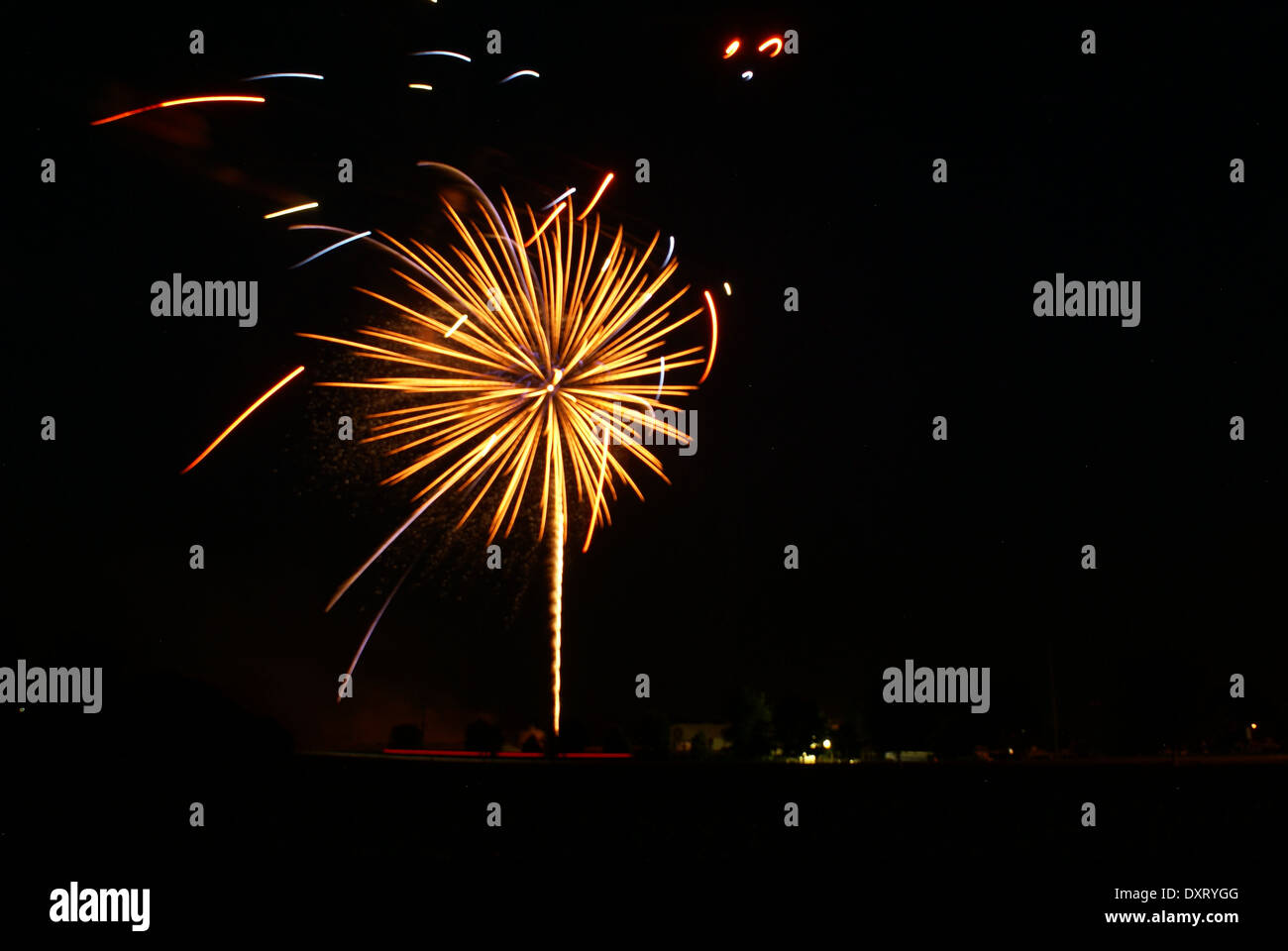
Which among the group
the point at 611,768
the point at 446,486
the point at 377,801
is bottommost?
the point at 611,768
